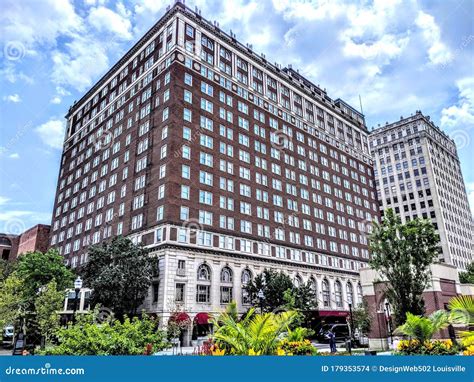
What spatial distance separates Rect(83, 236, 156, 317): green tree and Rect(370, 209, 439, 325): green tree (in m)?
26.1

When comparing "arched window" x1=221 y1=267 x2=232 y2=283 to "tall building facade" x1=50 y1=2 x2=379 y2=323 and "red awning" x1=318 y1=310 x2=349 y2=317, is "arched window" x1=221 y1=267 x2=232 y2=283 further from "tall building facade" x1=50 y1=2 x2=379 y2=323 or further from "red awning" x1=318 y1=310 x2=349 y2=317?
"red awning" x1=318 y1=310 x2=349 y2=317

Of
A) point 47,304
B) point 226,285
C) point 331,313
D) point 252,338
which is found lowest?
point 252,338

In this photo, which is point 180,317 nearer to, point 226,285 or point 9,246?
point 226,285

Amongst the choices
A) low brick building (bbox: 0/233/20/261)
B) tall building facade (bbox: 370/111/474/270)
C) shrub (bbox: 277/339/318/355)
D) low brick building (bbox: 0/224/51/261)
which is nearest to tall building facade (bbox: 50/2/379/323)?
low brick building (bbox: 0/224/51/261)

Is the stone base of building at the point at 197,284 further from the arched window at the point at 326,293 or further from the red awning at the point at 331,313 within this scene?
the arched window at the point at 326,293

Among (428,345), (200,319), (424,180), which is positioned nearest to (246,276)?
(200,319)

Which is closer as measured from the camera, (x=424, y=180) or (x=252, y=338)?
(x=252, y=338)

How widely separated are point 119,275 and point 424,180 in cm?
9261

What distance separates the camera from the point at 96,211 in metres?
58.1

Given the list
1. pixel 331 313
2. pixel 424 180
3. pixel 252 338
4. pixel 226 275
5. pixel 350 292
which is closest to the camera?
pixel 252 338

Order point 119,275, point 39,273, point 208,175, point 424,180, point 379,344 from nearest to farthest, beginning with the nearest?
point 379,344
point 119,275
point 39,273
point 208,175
point 424,180

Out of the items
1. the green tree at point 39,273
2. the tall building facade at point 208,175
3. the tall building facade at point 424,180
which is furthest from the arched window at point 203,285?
the tall building facade at point 424,180

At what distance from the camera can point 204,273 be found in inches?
1786

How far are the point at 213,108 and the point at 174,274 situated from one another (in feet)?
78.9
